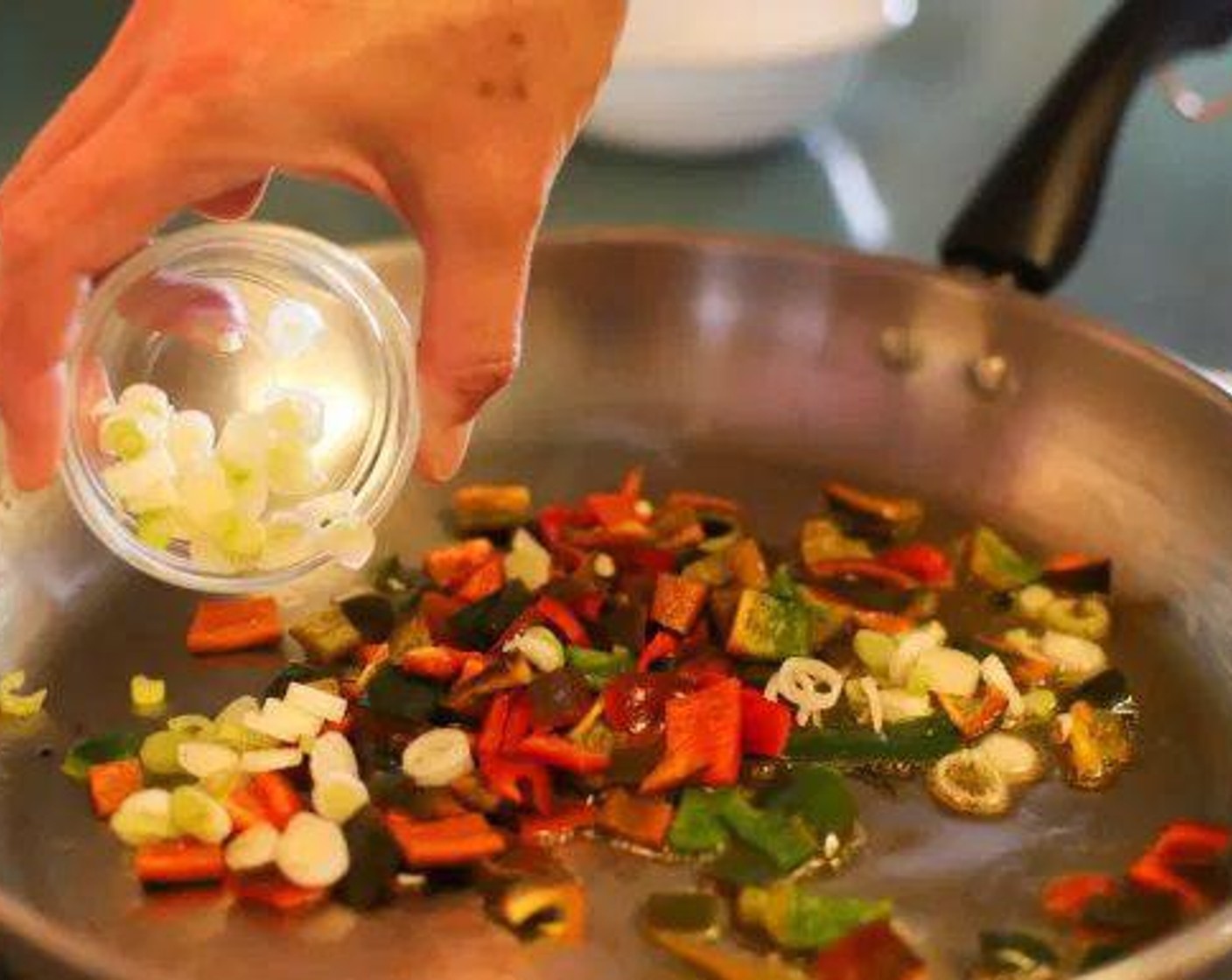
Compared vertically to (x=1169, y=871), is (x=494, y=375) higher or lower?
higher

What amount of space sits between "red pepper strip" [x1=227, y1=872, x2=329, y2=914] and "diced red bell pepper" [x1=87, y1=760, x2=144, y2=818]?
0.22 ft

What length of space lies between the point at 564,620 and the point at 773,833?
6.5 inches

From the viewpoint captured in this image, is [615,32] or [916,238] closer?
[615,32]

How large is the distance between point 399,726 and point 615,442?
259mm

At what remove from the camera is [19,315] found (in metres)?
0.64

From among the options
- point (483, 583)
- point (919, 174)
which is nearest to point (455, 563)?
point (483, 583)

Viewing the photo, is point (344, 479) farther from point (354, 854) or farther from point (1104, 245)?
point (1104, 245)

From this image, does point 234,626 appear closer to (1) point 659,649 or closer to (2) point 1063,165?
(1) point 659,649

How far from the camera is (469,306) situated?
70cm

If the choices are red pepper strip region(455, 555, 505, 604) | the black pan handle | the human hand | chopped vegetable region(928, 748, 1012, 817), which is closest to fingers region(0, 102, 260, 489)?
the human hand

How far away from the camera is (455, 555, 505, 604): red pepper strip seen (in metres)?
0.88

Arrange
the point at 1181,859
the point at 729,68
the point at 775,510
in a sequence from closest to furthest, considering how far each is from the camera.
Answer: the point at 1181,859 → the point at 775,510 → the point at 729,68

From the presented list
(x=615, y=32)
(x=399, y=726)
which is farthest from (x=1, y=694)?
(x=615, y=32)

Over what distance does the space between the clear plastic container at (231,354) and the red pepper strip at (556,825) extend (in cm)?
14
